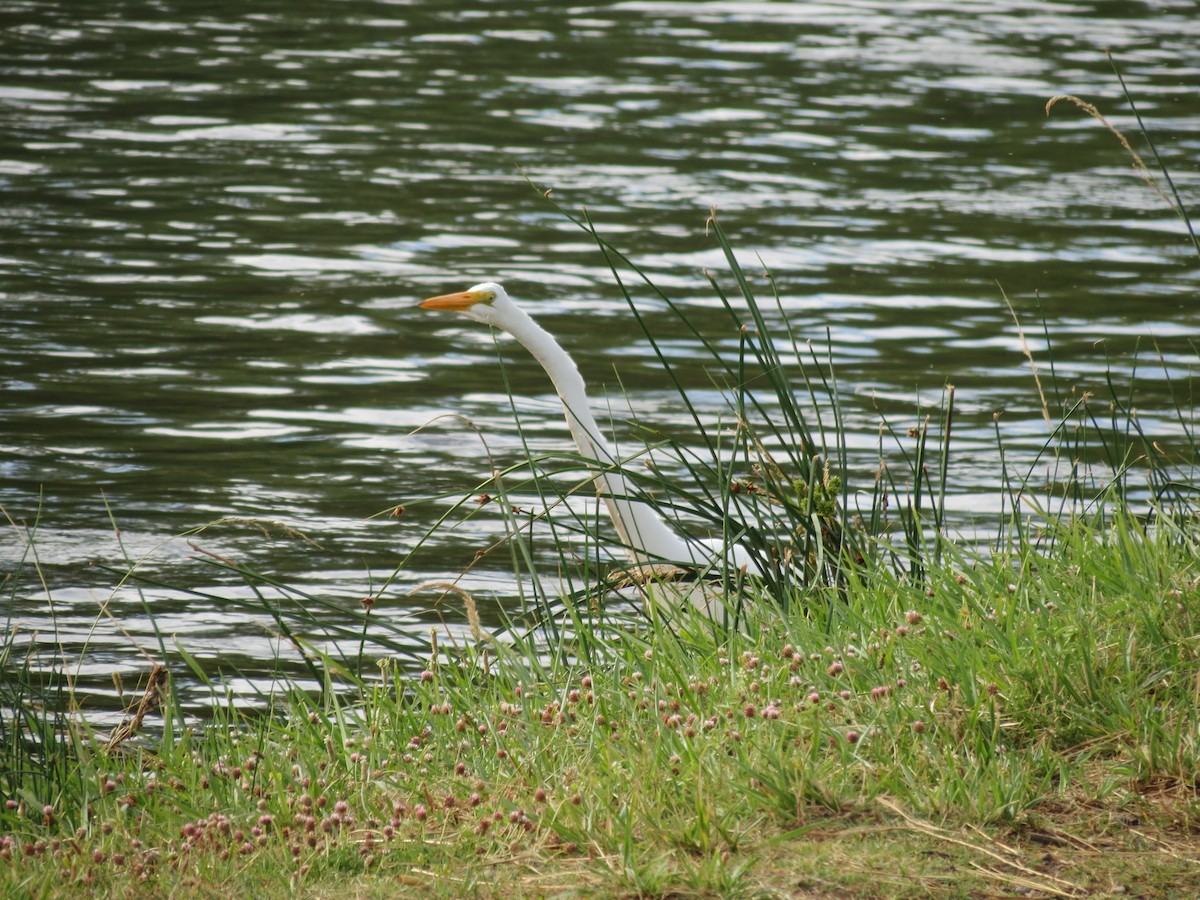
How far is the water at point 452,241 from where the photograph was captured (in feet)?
20.7

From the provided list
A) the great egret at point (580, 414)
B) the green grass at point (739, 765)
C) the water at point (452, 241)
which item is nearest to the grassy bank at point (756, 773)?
the green grass at point (739, 765)

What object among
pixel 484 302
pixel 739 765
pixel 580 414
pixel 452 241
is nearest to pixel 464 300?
pixel 484 302

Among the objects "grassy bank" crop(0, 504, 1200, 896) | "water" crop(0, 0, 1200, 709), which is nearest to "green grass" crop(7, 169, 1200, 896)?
"grassy bank" crop(0, 504, 1200, 896)

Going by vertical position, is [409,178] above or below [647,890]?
below

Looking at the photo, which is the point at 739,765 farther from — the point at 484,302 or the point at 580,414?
the point at 484,302

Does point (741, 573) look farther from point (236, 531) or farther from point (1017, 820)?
point (236, 531)

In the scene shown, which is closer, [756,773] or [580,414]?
[756,773]

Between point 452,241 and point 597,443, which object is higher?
point 597,443

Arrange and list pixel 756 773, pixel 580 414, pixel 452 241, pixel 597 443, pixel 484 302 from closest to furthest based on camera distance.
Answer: pixel 756 773
pixel 597 443
pixel 580 414
pixel 484 302
pixel 452 241

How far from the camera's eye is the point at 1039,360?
→ 26.8 feet

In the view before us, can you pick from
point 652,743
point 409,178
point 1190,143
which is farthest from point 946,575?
point 1190,143

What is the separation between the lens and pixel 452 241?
10.0 metres

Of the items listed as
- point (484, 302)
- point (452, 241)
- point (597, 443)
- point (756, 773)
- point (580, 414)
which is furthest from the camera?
point (452, 241)

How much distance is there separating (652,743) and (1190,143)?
A: 34.4ft
